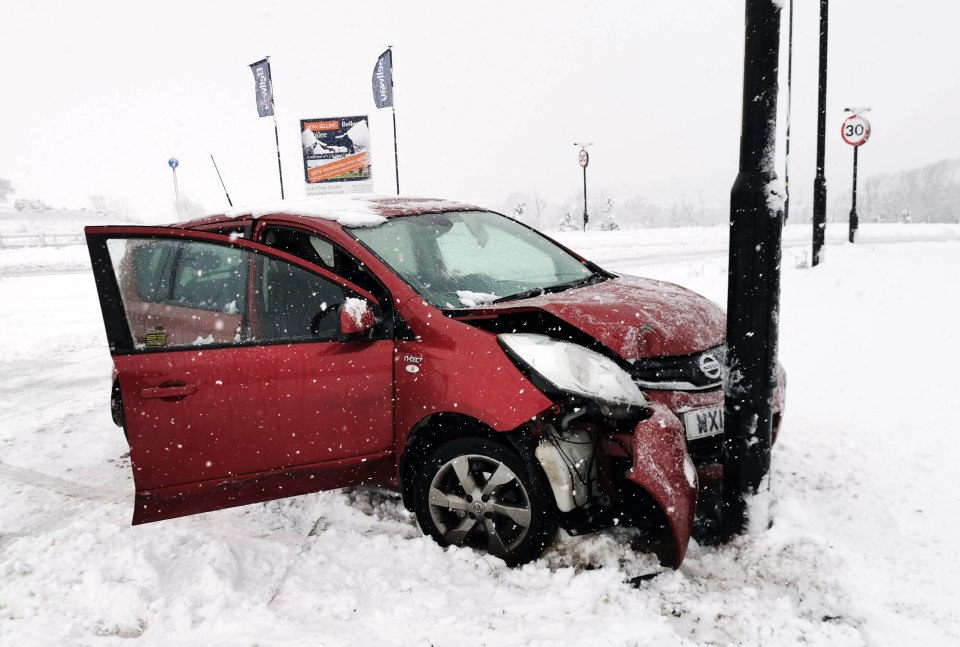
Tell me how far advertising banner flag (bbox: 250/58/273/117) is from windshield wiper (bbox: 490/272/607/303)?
24471mm

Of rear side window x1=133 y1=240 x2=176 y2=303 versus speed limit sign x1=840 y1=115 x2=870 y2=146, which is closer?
rear side window x1=133 y1=240 x2=176 y2=303

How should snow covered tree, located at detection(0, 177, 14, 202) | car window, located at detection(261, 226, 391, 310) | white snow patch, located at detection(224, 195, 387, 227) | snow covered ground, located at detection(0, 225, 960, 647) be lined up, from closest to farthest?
snow covered ground, located at detection(0, 225, 960, 647)
car window, located at detection(261, 226, 391, 310)
white snow patch, located at detection(224, 195, 387, 227)
snow covered tree, located at detection(0, 177, 14, 202)

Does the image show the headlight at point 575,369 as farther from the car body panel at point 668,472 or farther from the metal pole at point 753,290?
the metal pole at point 753,290

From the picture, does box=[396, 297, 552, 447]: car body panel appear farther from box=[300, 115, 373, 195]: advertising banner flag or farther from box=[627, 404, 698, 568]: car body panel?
box=[300, 115, 373, 195]: advertising banner flag

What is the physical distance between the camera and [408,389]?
3061 millimetres

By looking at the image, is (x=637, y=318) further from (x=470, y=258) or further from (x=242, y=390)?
(x=242, y=390)

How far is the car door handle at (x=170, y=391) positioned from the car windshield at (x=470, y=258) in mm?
1106

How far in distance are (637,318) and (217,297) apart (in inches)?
84.2

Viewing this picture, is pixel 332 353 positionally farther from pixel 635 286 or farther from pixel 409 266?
pixel 635 286

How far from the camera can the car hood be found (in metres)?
3.00

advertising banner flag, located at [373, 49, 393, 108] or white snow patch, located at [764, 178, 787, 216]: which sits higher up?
advertising banner flag, located at [373, 49, 393, 108]

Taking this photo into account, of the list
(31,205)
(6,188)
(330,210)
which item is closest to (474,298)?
(330,210)

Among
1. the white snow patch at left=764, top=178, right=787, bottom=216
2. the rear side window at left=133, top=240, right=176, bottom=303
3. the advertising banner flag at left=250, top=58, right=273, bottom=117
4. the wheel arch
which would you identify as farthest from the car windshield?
the advertising banner flag at left=250, top=58, right=273, bottom=117

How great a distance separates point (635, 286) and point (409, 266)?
4.29 ft
